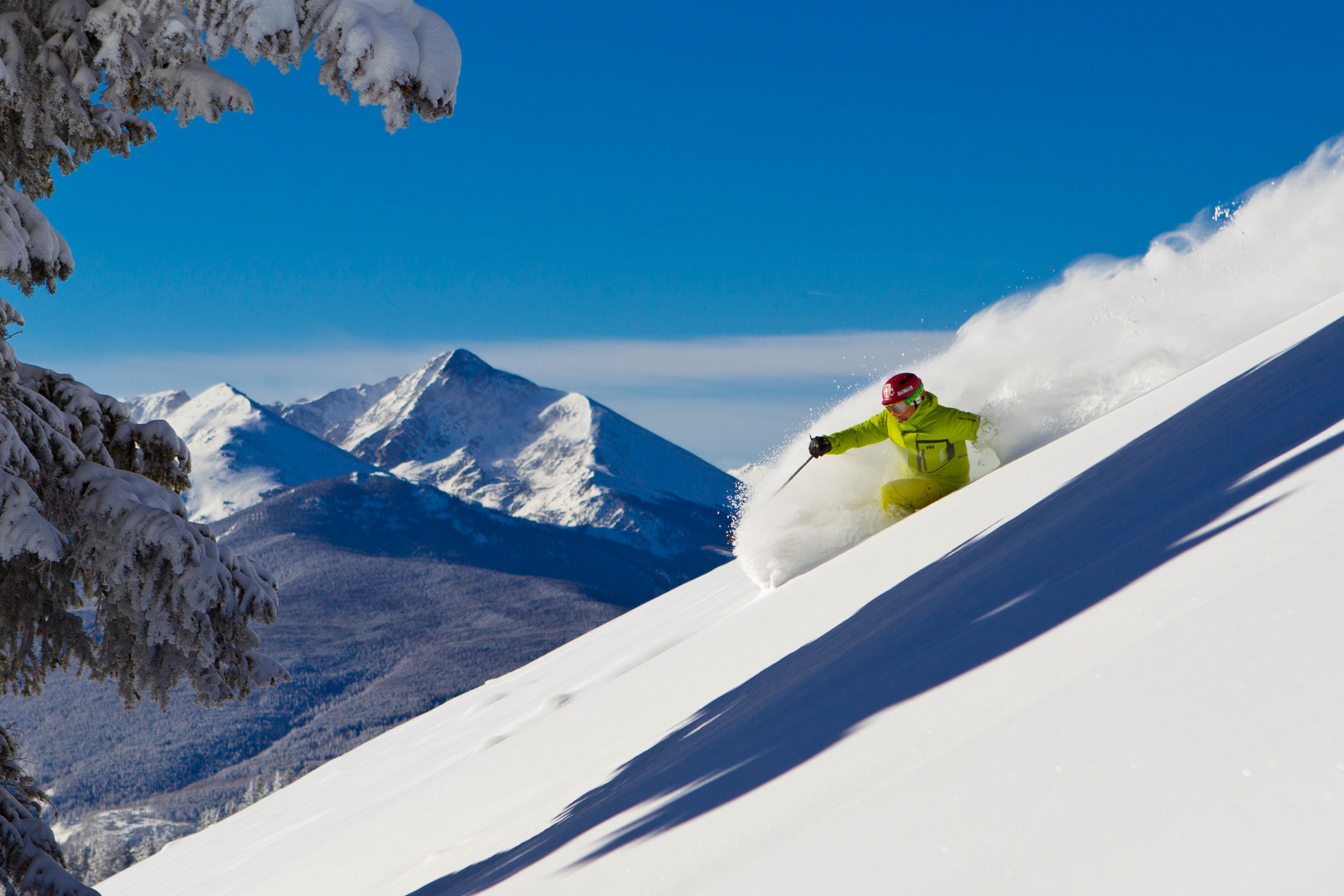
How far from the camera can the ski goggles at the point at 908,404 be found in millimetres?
6926

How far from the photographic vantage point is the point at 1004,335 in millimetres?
8805

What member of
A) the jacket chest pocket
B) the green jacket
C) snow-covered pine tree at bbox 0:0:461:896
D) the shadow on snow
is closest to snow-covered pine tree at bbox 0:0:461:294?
snow-covered pine tree at bbox 0:0:461:896

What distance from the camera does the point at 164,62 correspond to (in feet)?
12.3

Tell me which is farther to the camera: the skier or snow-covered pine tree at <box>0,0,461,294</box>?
the skier

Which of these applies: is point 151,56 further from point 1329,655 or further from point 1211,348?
point 1211,348

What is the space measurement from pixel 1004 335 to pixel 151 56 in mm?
7551

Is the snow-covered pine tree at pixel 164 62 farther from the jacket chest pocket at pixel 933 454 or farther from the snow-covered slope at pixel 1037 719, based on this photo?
the jacket chest pocket at pixel 933 454

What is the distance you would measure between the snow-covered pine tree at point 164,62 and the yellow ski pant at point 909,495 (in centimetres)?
513

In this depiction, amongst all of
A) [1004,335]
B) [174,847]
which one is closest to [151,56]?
[1004,335]

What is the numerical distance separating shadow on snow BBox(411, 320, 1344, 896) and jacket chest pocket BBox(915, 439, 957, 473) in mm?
3114

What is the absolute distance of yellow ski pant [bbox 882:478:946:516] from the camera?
7336 millimetres

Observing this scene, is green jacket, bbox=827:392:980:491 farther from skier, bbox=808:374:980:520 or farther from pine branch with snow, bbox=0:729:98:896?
pine branch with snow, bbox=0:729:98:896

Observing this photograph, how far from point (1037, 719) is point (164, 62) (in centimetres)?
417

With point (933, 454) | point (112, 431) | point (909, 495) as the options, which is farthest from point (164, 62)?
point (909, 495)
